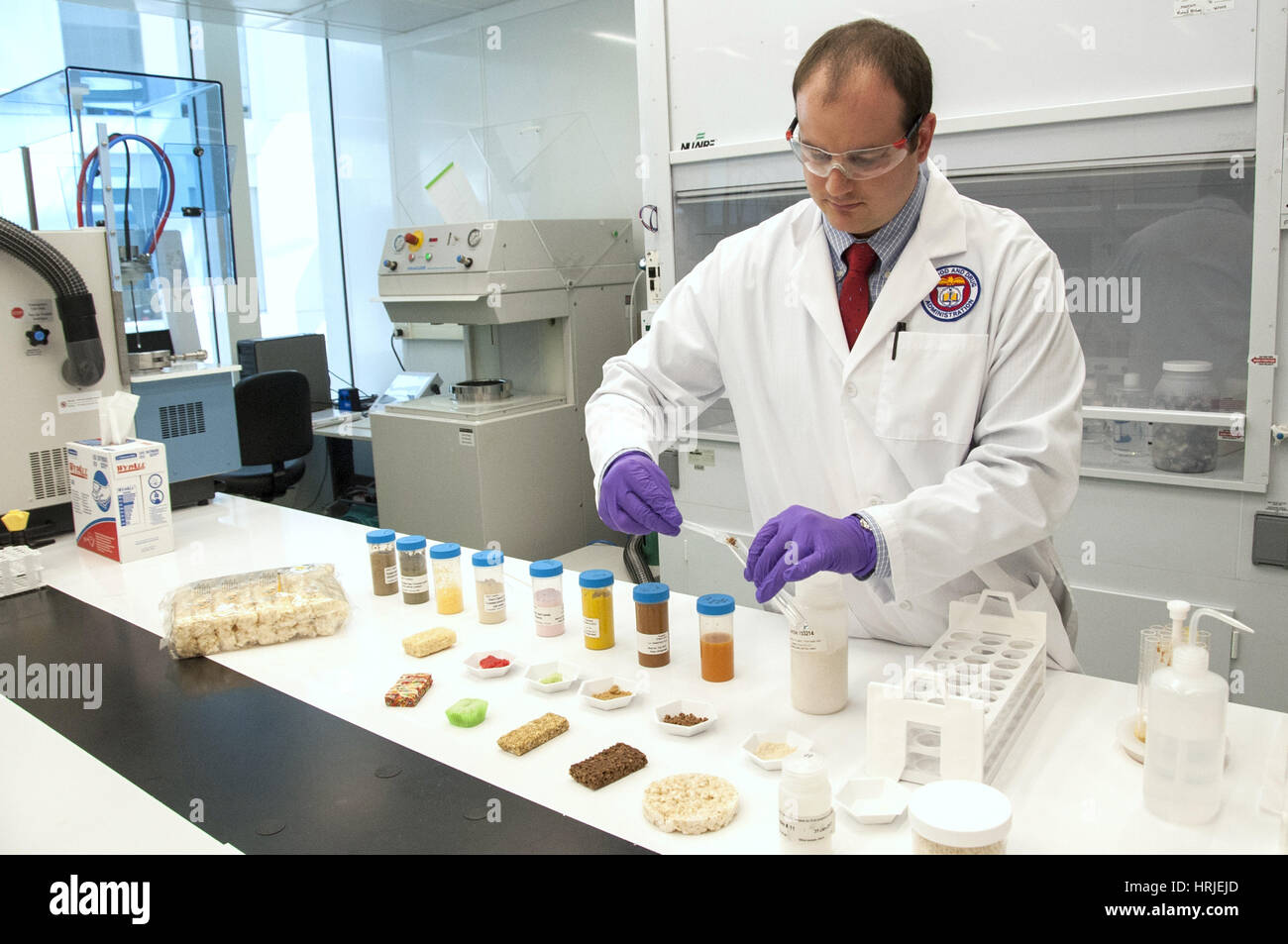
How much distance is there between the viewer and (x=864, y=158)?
1359 mm

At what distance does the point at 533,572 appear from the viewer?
159 cm

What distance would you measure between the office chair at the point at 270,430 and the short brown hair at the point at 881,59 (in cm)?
321

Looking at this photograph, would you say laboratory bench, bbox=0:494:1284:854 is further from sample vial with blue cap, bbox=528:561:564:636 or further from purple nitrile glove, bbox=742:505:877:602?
purple nitrile glove, bbox=742:505:877:602

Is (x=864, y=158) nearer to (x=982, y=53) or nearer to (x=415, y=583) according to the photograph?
(x=415, y=583)

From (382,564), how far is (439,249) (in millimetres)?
2021

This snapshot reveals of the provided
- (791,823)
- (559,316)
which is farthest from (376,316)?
(791,823)

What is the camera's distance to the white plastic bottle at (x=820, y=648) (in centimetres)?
128

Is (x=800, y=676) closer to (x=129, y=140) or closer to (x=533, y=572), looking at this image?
(x=533, y=572)

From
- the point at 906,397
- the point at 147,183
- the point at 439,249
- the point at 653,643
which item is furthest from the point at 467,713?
the point at 147,183

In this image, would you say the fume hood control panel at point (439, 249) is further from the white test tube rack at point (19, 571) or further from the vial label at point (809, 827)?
the vial label at point (809, 827)

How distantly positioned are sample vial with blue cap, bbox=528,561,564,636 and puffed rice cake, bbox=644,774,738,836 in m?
0.52

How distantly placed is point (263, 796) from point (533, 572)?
57 cm

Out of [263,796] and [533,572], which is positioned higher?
[533,572]

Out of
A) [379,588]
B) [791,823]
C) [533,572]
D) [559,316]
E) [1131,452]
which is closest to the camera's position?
[791,823]
